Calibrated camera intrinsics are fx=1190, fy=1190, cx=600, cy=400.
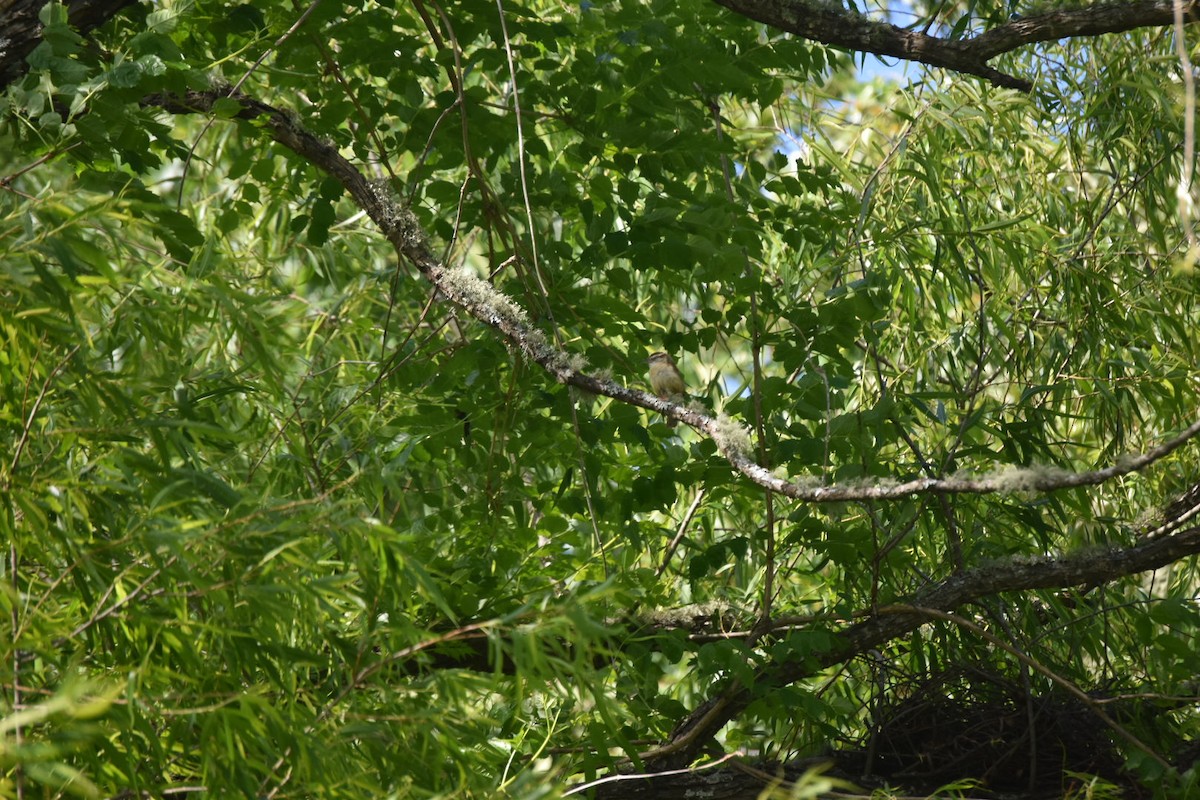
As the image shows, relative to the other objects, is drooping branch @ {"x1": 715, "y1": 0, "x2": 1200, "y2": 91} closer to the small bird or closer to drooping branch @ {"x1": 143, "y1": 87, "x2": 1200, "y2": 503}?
drooping branch @ {"x1": 143, "y1": 87, "x2": 1200, "y2": 503}

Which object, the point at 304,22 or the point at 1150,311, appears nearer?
the point at 304,22

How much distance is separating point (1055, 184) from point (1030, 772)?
1627 millimetres

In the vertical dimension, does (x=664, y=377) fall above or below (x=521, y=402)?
above

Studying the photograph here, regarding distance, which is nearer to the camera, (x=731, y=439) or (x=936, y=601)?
(x=731, y=439)

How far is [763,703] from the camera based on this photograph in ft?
7.30

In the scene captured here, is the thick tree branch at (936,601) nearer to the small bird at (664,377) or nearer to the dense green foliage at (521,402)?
the dense green foliage at (521,402)

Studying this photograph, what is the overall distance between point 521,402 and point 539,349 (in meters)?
0.77

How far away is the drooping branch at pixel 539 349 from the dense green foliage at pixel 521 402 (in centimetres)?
5

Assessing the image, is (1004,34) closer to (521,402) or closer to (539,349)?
(539,349)

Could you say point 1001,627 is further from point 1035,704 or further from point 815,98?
point 815,98

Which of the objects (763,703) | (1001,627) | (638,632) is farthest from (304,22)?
(1001,627)

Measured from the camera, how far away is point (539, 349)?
181cm

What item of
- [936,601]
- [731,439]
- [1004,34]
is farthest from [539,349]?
[936,601]

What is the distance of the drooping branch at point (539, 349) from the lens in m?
1.25
